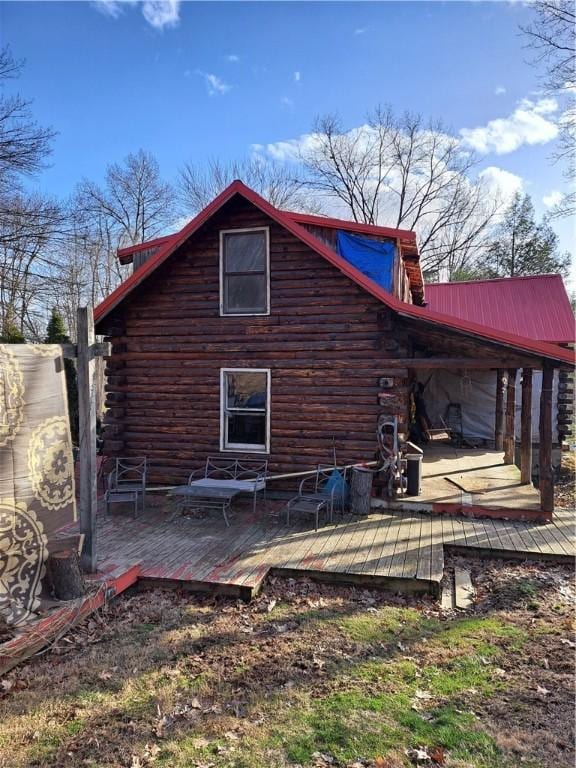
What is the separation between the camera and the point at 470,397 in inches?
622

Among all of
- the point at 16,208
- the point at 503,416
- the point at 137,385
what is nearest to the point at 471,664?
the point at 137,385

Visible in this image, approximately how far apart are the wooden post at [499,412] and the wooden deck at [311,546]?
19.4 feet

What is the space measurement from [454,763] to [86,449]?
4564 millimetres

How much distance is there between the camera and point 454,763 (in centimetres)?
310

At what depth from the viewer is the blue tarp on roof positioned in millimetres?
10180

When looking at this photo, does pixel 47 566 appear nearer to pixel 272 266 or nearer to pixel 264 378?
pixel 264 378

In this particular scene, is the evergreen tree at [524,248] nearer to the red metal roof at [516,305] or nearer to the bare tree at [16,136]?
the red metal roof at [516,305]

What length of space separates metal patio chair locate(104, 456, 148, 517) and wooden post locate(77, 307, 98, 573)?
2544mm

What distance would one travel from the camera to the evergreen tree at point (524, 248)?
31.4 m

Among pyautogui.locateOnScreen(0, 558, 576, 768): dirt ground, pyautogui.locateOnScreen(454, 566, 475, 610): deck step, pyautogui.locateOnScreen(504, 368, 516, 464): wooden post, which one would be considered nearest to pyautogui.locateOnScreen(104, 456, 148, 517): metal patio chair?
pyautogui.locateOnScreen(0, 558, 576, 768): dirt ground

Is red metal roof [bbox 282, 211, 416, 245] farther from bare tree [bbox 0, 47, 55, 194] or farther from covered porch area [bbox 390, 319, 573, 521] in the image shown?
bare tree [bbox 0, 47, 55, 194]

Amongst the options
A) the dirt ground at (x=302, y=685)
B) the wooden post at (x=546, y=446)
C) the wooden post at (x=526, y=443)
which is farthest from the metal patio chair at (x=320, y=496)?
the wooden post at (x=526, y=443)

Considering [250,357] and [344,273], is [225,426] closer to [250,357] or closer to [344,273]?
[250,357]

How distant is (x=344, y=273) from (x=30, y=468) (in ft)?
18.7
